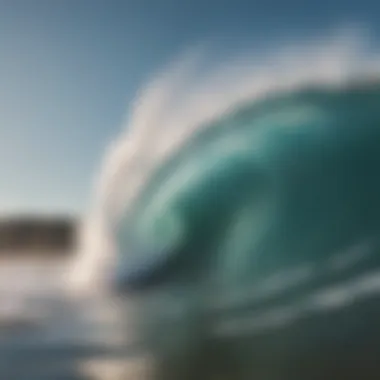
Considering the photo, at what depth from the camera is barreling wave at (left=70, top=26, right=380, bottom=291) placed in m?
1.23

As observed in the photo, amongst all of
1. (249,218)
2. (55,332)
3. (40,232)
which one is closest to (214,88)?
(249,218)

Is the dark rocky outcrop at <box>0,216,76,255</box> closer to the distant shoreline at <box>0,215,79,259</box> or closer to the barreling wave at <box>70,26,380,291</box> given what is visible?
the distant shoreline at <box>0,215,79,259</box>

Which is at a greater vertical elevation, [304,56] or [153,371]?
[304,56]

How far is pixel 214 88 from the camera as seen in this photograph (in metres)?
1.24

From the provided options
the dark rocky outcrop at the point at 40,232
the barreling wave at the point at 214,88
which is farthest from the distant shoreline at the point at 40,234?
the barreling wave at the point at 214,88

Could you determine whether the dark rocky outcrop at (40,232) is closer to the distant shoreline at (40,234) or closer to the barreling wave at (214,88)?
the distant shoreline at (40,234)

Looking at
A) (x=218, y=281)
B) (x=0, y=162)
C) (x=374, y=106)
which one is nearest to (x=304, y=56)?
(x=374, y=106)

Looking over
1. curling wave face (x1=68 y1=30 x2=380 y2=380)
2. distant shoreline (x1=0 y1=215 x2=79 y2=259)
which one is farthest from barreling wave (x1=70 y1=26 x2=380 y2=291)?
distant shoreline (x1=0 y1=215 x2=79 y2=259)

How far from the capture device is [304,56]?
124 centimetres

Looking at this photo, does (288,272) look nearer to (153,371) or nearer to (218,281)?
(218,281)

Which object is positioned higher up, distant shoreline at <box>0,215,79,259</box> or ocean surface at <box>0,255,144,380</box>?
distant shoreline at <box>0,215,79,259</box>

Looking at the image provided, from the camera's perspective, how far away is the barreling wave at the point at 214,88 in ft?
4.04

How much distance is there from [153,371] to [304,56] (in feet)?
1.97

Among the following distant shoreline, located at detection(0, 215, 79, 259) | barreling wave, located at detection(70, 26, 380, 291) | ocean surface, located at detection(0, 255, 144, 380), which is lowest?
ocean surface, located at detection(0, 255, 144, 380)
